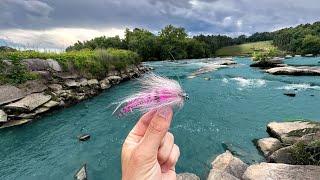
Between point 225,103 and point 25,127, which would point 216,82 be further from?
point 25,127

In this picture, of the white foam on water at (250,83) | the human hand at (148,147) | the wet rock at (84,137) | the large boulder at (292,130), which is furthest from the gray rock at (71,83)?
the human hand at (148,147)

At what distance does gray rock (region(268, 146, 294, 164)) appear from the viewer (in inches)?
540

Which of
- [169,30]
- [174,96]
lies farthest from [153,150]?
[169,30]

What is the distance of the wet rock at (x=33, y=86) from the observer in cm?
2450

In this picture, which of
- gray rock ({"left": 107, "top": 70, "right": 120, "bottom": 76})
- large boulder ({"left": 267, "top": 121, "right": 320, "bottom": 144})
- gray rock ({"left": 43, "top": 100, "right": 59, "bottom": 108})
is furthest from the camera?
gray rock ({"left": 107, "top": 70, "right": 120, "bottom": 76})

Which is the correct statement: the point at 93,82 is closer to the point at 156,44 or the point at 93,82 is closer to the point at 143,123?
the point at 143,123

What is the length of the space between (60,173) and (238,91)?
21948 mm

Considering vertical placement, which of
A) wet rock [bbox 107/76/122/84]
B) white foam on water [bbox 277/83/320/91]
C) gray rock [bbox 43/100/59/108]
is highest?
wet rock [bbox 107/76/122/84]

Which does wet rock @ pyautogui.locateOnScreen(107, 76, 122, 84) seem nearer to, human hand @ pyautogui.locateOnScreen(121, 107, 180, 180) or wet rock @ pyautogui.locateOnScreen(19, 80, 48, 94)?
wet rock @ pyautogui.locateOnScreen(19, 80, 48, 94)

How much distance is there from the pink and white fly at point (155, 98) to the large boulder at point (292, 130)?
1553 cm

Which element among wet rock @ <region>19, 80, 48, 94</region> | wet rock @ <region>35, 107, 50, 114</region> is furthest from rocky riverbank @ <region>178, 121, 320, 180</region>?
wet rock @ <region>19, 80, 48, 94</region>

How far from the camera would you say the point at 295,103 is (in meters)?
26.3

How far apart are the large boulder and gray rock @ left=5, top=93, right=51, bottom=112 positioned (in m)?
15.2

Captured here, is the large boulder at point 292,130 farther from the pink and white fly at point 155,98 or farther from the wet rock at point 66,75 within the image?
the wet rock at point 66,75
